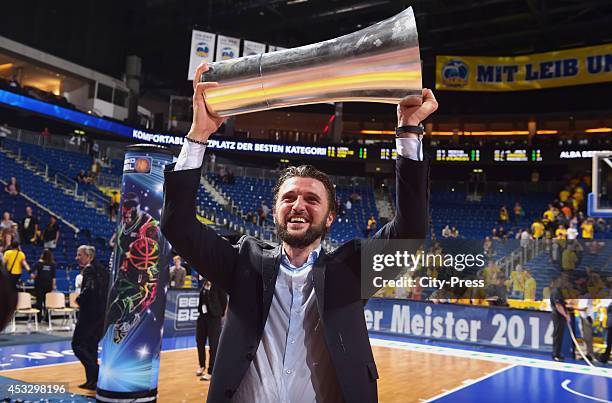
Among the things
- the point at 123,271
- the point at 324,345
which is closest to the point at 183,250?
the point at 324,345

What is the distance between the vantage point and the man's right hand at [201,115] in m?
1.86

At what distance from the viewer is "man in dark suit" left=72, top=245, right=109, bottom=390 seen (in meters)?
7.12

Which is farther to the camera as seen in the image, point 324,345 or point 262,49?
point 262,49

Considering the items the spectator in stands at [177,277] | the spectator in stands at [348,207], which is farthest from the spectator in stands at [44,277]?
the spectator in stands at [348,207]

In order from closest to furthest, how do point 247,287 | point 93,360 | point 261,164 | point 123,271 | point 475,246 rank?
point 247,287 < point 123,271 < point 93,360 < point 475,246 < point 261,164

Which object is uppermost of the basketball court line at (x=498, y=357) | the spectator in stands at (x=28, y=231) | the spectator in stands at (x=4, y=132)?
the spectator in stands at (x=4, y=132)

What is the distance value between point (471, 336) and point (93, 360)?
856 cm

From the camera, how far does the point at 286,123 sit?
3403cm

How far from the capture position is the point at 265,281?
6.33 ft

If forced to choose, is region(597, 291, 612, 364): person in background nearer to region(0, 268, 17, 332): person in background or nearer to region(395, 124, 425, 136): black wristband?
region(395, 124, 425, 136): black wristband

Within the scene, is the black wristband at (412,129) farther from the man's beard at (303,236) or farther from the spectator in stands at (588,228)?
the spectator in stands at (588,228)

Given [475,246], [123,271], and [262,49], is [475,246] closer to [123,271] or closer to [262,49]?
[123,271]

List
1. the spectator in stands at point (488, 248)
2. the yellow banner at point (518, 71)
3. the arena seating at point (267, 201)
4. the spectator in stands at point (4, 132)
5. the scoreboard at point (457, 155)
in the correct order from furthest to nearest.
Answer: the scoreboard at point (457, 155) < the yellow banner at point (518, 71) < the arena seating at point (267, 201) < the spectator in stands at point (4, 132) < the spectator in stands at point (488, 248)

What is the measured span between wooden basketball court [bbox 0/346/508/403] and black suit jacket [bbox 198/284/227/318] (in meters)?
1.04
